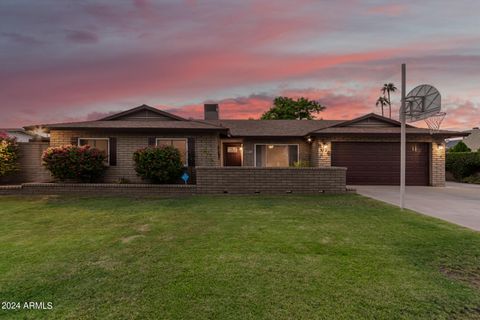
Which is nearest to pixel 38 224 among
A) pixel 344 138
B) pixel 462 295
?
pixel 462 295

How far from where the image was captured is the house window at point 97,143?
11203mm

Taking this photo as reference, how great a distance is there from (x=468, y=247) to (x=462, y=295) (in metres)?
1.91

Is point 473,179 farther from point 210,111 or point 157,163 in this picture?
point 157,163

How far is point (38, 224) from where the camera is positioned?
5.26 metres

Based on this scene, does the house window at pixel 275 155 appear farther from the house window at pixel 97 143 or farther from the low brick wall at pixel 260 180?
the house window at pixel 97 143

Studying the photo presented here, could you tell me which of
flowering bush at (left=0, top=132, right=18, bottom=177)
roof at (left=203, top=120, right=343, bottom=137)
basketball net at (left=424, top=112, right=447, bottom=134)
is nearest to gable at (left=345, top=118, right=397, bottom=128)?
roof at (left=203, top=120, right=343, bottom=137)

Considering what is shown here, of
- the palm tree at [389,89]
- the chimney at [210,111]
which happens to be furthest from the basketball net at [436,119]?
the palm tree at [389,89]

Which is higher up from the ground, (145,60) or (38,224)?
(145,60)

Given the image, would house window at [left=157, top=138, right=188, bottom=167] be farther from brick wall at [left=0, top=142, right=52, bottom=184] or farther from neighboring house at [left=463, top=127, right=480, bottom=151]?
neighboring house at [left=463, top=127, right=480, bottom=151]

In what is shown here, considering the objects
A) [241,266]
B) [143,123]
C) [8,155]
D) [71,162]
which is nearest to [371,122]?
[143,123]

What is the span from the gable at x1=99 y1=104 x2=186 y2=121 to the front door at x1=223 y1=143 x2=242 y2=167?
445cm

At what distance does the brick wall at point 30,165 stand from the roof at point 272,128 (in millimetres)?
9311

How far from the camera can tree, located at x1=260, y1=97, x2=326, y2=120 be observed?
33562mm

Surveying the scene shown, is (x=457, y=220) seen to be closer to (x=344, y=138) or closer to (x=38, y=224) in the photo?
(x=344, y=138)
